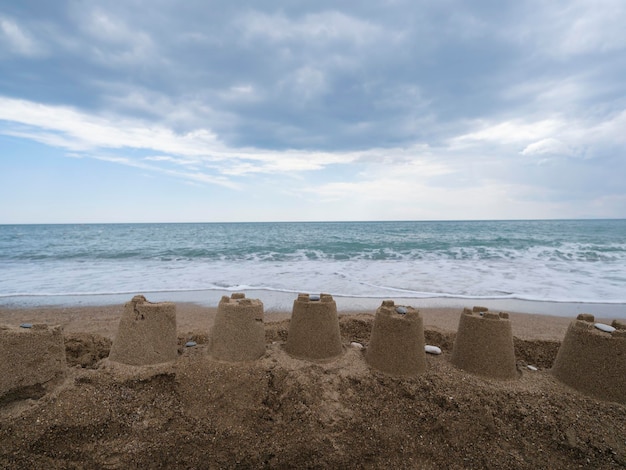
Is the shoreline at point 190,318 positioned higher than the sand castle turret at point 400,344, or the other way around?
the sand castle turret at point 400,344

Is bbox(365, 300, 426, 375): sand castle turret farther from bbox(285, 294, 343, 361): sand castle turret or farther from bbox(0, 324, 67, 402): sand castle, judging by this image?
bbox(0, 324, 67, 402): sand castle

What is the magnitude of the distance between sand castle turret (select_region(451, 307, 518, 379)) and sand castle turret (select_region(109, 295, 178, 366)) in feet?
7.10

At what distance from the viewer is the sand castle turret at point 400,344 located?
2350 millimetres

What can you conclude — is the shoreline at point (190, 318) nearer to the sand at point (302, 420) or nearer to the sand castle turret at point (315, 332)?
the sand castle turret at point (315, 332)

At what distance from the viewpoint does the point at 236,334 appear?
→ 245 centimetres

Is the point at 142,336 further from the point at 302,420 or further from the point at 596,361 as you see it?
the point at 596,361

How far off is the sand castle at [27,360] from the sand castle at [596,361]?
3341 mm

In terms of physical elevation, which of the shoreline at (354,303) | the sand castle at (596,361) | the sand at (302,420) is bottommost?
the shoreline at (354,303)

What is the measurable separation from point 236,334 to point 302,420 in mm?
759

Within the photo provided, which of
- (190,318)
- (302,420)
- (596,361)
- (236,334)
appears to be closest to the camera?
(302,420)

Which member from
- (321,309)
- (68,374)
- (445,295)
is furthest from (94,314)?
(445,295)

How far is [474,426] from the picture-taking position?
1973mm

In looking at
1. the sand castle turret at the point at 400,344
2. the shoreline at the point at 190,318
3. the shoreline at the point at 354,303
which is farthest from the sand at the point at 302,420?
the shoreline at the point at 354,303

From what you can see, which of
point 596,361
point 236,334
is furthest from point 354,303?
point 596,361
